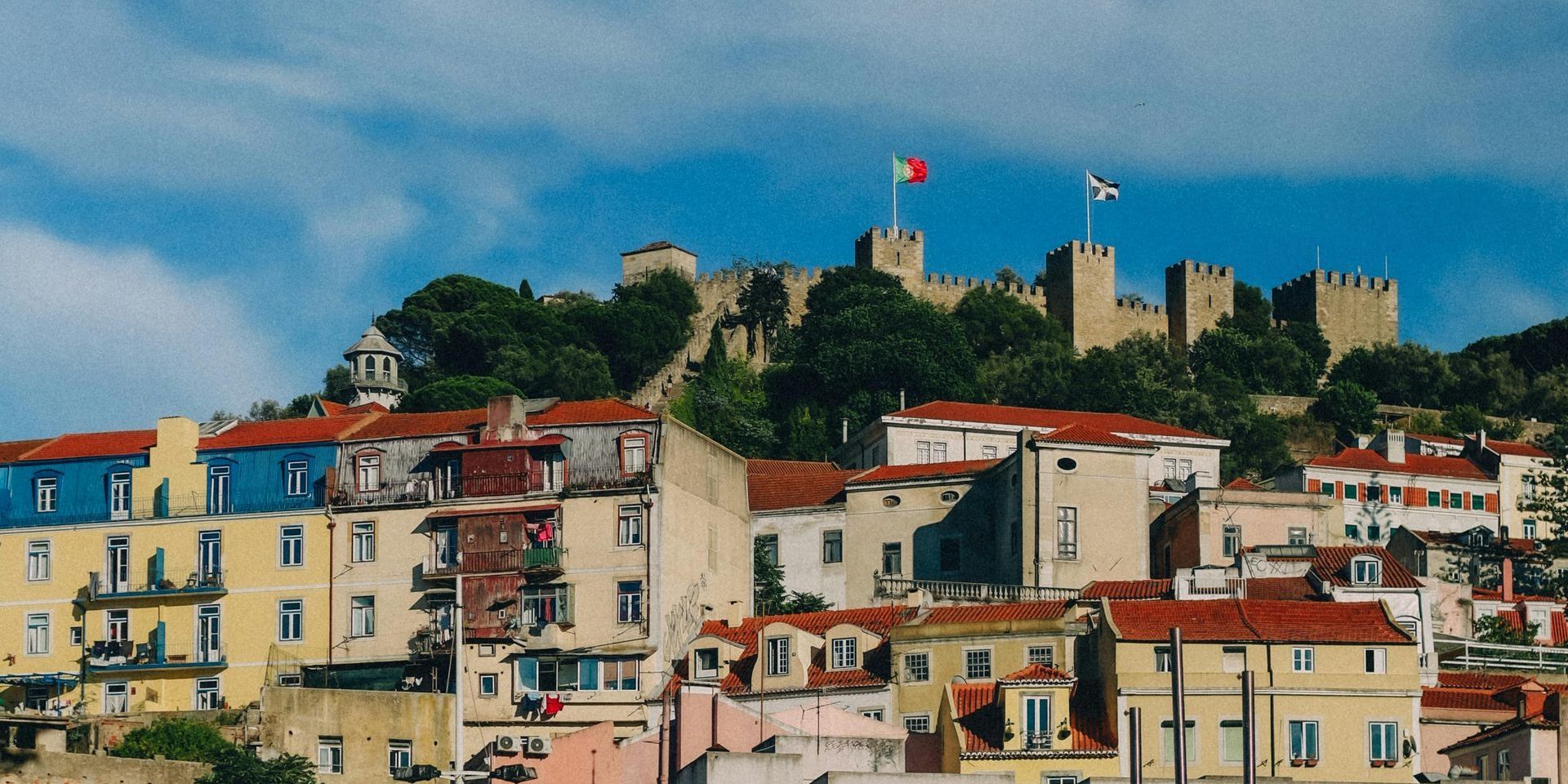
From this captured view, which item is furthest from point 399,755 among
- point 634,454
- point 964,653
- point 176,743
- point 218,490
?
point 964,653

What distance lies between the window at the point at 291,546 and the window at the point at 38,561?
651 cm

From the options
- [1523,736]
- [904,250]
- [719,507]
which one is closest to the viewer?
[1523,736]

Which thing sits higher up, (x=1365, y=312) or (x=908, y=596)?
(x=1365, y=312)

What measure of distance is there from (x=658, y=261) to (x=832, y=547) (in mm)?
60955

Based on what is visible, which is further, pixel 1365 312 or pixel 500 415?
pixel 1365 312

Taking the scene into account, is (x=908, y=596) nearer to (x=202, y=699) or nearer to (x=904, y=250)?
(x=202, y=699)

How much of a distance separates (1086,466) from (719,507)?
426 inches

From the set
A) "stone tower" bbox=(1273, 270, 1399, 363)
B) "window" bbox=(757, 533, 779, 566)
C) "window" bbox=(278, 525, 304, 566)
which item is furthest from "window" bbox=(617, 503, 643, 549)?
"stone tower" bbox=(1273, 270, 1399, 363)

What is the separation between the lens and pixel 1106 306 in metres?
131

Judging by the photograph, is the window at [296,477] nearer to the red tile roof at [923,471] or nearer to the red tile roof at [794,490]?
the red tile roof at [794,490]

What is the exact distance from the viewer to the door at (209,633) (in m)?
63.1

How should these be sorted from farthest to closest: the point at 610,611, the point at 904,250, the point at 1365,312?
1. the point at 1365,312
2. the point at 904,250
3. the point at 610,611

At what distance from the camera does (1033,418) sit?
290 ft

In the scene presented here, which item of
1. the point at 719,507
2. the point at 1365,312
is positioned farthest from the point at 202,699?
the point at 1365,312
